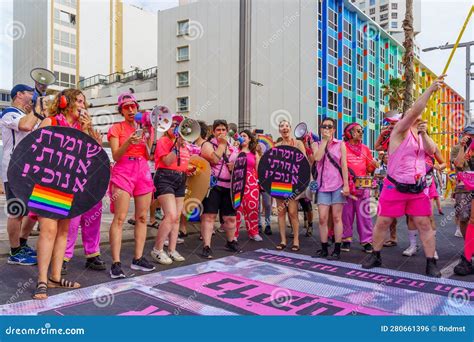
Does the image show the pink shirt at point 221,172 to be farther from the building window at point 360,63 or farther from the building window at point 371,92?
the building window at point 371,92

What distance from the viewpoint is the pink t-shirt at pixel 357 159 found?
233 inches

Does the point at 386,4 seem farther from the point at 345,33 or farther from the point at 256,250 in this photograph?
the point at 256,250

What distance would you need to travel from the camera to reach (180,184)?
194 inches

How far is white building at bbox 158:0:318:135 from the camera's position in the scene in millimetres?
28703

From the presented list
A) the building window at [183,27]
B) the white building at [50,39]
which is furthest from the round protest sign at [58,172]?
the white building at [50,39]

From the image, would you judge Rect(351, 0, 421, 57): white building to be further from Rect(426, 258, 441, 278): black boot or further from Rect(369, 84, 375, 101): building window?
Rect(426, 258, 441, 278): black boot

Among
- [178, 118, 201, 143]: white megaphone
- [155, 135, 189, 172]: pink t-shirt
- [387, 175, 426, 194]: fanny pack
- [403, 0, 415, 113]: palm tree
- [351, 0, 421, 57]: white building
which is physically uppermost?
[351, 0, 421, 57]: white building

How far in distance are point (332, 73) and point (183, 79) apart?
11.7 meters

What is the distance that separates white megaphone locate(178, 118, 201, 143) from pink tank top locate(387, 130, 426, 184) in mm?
2250

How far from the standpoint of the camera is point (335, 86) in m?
31.3

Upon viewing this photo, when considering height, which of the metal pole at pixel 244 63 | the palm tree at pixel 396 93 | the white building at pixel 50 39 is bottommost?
the metal pole at pixel 244 63

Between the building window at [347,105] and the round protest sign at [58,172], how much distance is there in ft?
101

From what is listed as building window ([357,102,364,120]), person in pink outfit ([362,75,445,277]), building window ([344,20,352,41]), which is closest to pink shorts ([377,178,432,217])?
person in pink outfit ([362,75,445,277])

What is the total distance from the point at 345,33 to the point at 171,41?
14.1 metres
